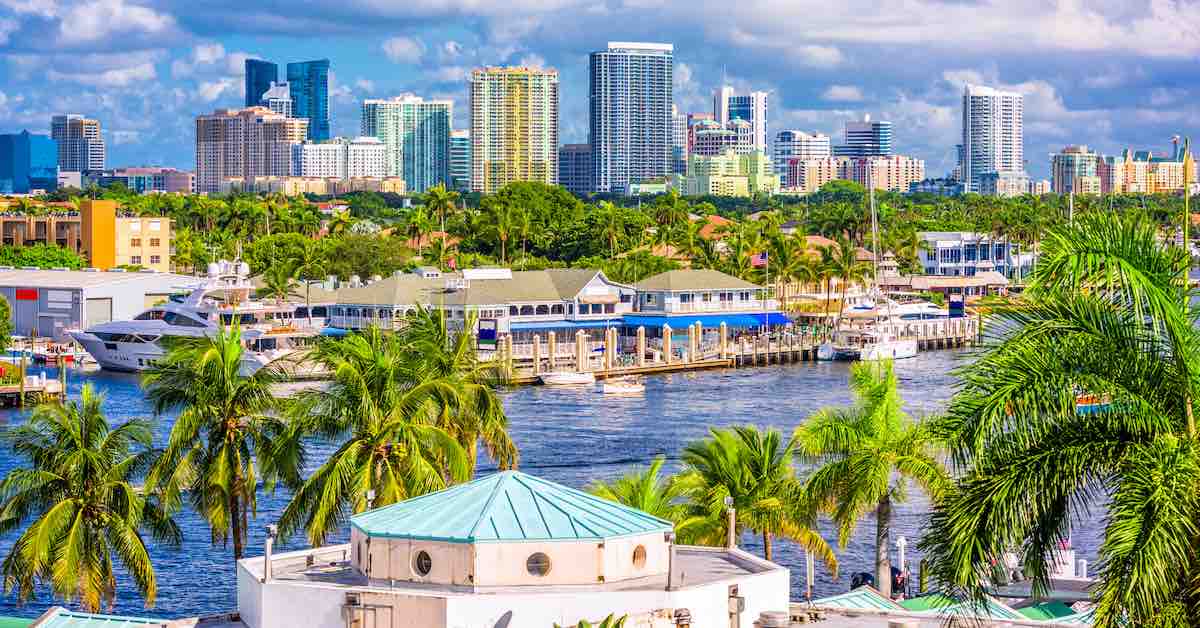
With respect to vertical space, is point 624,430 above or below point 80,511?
below

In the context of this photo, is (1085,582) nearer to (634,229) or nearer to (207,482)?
(207,482)

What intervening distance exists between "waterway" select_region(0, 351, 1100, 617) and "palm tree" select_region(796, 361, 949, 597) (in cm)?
216

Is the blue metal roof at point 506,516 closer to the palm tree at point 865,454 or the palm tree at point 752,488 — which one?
the palm tree at point 865,454

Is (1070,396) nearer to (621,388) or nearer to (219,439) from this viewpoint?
(219,439)

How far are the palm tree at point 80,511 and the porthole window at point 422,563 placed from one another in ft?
29.7

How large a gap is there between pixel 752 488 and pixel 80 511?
1130 cm

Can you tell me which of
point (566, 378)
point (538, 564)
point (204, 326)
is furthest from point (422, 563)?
point (204, 326)

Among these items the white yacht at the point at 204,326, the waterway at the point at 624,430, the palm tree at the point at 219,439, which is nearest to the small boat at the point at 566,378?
the waterway at the point at 624,430

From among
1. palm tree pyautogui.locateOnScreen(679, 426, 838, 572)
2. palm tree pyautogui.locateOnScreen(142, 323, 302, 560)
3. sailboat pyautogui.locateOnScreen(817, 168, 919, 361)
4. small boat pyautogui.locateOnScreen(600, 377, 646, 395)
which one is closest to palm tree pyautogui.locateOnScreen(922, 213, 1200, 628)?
palm tree pyautogui.locateOnScreen(679, 426, 838, 572)

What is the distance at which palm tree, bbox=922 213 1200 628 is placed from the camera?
13414 millimetres

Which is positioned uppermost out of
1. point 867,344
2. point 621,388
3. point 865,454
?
point 865,454

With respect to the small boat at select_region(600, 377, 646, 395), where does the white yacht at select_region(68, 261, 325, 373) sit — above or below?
above

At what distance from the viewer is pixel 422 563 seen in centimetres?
1969

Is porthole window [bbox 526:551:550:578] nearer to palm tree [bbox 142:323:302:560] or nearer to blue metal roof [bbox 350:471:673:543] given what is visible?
blue metal roof [bbox 350:471:673:543]
